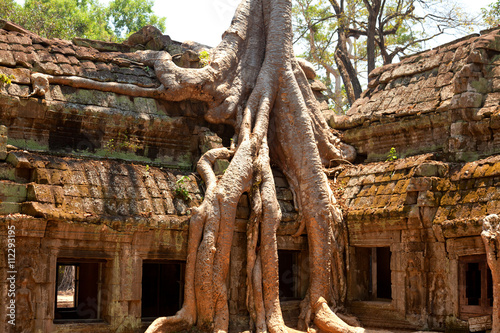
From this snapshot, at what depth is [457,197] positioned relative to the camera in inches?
383

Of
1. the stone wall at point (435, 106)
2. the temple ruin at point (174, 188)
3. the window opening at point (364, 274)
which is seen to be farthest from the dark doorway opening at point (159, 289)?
the stone wall at point (435, 106)

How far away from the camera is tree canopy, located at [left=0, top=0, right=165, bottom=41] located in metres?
19.0

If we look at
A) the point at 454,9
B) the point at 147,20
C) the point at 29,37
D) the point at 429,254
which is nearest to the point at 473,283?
the point at 429,254

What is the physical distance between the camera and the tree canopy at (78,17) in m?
19.0

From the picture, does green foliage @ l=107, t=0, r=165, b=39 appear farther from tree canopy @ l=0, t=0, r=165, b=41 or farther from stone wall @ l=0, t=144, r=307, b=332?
stone wall @ l=0, t=144, r=307, b=332

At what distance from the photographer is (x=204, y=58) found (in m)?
11.9

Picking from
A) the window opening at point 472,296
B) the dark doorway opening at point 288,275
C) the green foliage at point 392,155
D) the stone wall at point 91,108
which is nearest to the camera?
the window opening at point 472,296

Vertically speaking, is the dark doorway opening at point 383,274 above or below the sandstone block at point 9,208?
below

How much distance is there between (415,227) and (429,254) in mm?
453

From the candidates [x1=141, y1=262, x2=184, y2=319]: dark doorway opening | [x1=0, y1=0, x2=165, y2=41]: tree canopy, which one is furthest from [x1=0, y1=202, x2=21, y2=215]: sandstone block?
[x1=0, y1=0, x2=165, y2=41]: tree canopy

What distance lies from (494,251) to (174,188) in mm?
4623

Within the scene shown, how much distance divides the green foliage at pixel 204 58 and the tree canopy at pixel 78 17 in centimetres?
876

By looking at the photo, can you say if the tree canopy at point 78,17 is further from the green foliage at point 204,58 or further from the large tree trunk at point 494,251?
the large tree trunk at point 494,251

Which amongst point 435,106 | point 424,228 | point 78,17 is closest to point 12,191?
point 424,228
